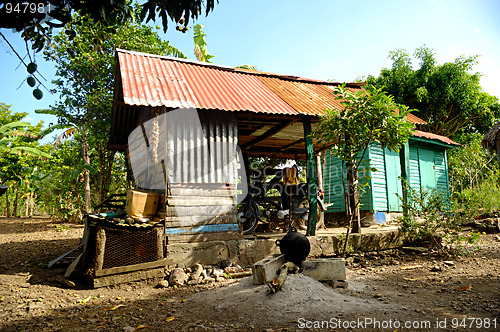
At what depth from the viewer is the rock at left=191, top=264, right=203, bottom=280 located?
5641mm

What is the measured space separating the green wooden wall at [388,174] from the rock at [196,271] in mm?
5188

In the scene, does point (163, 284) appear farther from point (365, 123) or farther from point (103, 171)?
point (103, 171)

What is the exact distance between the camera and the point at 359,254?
6.95 metres

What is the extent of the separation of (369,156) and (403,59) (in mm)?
10171

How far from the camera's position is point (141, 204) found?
19.5ft

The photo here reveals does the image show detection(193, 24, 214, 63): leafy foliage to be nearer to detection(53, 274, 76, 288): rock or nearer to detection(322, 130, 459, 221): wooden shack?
detection(322, 130, 459, 221): wooden shack

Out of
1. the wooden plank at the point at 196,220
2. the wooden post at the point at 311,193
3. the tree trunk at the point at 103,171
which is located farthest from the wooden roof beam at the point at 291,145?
the tree trunk at the point at 103,171

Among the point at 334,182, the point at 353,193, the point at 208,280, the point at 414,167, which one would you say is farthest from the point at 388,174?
the point at 208,280

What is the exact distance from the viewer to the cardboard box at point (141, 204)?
19.0 ft

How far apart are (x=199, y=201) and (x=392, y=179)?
7.29m

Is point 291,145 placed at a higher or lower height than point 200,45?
lower

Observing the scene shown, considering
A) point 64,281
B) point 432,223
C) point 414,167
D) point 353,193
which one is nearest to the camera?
point 64,281

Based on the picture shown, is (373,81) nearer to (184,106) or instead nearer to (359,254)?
(359,254)

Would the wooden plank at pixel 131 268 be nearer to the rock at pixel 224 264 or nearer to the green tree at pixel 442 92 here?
the rock at pixel 224 264
